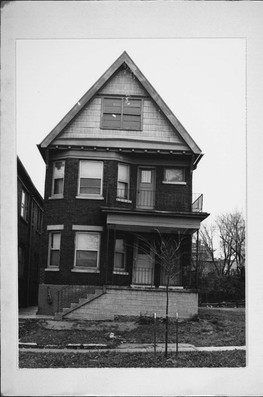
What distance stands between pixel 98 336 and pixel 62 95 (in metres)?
3.13

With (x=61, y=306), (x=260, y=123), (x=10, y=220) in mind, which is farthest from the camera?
(x=61, y=306)

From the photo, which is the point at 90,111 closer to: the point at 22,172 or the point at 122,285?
the point at 22,172

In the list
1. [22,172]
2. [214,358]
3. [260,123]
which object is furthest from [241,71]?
[214,358]

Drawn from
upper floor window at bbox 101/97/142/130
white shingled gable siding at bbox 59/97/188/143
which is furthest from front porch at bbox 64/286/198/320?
upper floor window at bbox 101/97/142/130

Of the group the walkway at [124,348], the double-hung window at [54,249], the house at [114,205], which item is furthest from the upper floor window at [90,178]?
the walkway at [124,348]

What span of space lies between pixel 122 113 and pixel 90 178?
3.27 ft

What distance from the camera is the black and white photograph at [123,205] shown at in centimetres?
521

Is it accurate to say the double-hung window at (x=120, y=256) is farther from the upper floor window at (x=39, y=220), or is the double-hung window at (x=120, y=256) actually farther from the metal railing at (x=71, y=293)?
the upper floor window at (x=39, y=220)

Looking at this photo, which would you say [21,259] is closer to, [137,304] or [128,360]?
[137,304]

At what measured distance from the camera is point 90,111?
20.1ft

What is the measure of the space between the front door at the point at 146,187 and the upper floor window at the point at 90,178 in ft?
1.91

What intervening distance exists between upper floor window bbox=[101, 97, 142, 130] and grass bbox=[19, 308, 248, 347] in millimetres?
2621

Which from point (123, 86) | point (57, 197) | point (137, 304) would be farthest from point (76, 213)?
point (123, 86)

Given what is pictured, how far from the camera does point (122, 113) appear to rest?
6.05 m
